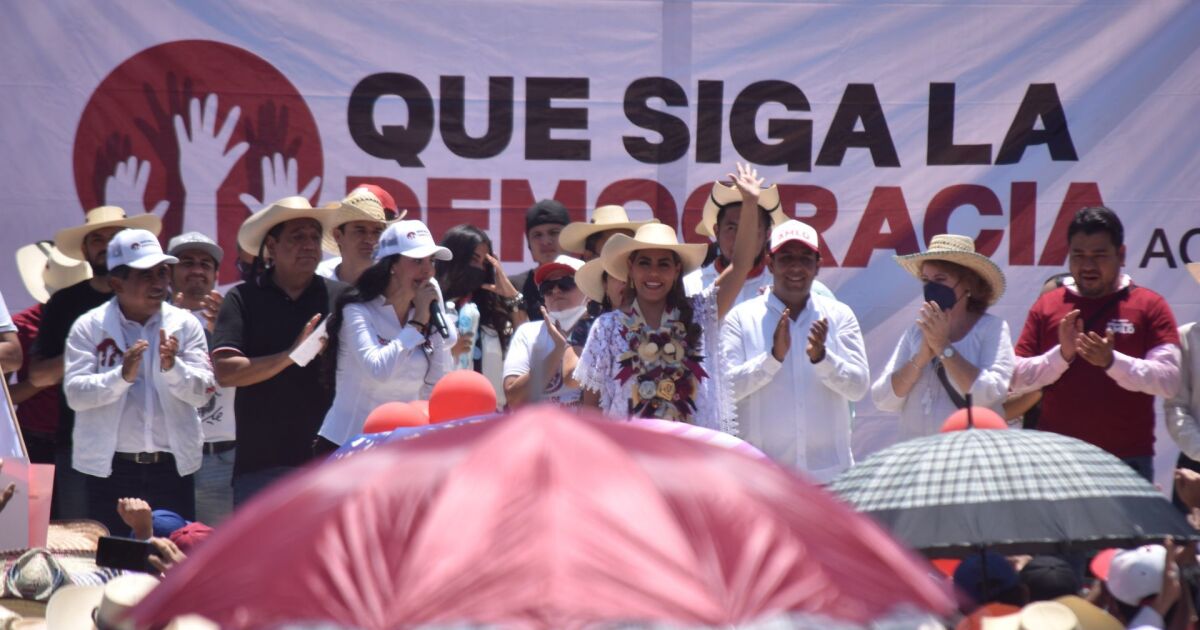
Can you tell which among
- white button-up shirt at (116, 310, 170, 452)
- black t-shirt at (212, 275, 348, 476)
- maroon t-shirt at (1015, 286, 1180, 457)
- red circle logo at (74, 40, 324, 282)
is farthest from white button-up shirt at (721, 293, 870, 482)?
red circle logo at (74, 40, 324, 282)

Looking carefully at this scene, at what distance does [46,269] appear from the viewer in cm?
820

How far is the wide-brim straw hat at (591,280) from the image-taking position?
6.69 meters

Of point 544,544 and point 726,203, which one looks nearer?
point 544,544

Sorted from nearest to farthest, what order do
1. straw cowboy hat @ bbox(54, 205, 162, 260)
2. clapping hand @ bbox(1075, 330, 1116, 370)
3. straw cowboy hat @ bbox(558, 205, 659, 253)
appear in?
clapping hand @ bbox(1075, 330, 1116, 370), straw cowboy hat @ bbox(558, 205, 659, 253), straw cowboy hat @ bbox(54, 205, 162, 260)

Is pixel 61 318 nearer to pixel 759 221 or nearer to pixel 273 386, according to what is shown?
pixel 273 386

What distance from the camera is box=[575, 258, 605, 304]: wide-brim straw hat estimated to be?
6.69 m

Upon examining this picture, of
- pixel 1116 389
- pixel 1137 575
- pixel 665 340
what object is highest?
pixel 665 340

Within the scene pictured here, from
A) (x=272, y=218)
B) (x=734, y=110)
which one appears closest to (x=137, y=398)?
(x=272, y=218)

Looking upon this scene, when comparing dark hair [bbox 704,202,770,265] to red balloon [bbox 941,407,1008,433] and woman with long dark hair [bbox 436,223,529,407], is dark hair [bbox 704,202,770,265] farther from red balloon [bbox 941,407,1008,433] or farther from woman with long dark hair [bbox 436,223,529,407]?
red balloon [bbox 941,407,1008,433]

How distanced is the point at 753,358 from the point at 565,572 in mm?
4085

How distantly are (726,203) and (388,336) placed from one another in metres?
1.83

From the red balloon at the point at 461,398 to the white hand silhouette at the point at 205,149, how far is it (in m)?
3.19

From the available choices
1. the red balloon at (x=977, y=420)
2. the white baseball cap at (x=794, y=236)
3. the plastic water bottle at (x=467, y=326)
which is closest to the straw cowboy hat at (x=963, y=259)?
the white baseball cap at (x=794, y=236)

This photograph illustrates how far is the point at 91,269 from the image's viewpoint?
26.1 feet
